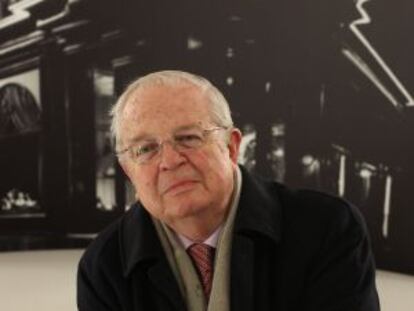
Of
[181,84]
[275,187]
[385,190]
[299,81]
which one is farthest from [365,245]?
[299,81]

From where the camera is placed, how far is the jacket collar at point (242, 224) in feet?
4.34

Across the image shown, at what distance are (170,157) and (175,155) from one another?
12 millimetres

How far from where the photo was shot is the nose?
4.04ft

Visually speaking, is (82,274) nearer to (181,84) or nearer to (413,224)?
(181,84)

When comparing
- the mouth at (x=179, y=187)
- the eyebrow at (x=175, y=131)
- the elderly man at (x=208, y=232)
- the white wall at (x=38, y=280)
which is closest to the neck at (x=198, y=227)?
the elderly man at (x=208, y=232)

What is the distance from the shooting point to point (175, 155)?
1233mm

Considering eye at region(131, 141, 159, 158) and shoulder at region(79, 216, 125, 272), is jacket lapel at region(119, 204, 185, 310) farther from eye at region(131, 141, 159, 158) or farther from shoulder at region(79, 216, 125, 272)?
eye at region(131, 141, 159, 158)

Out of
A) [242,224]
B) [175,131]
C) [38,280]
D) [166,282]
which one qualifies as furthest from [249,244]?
[38,280]

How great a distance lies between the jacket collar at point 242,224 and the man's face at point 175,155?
0.09m

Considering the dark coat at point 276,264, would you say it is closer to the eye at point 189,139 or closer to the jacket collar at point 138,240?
the jacket collar at point 138,240

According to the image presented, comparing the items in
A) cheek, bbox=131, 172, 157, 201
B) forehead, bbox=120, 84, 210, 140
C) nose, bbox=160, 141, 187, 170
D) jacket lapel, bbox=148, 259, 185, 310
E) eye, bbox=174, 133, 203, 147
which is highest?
forehead, bbox=120, 84, 210, 140

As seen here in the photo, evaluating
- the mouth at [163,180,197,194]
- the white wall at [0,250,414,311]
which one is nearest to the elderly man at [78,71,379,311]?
the mouth at [163,180,197,194]

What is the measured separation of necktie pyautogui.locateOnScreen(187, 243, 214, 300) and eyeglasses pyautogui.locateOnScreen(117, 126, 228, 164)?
0.26 m

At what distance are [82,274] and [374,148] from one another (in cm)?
105
